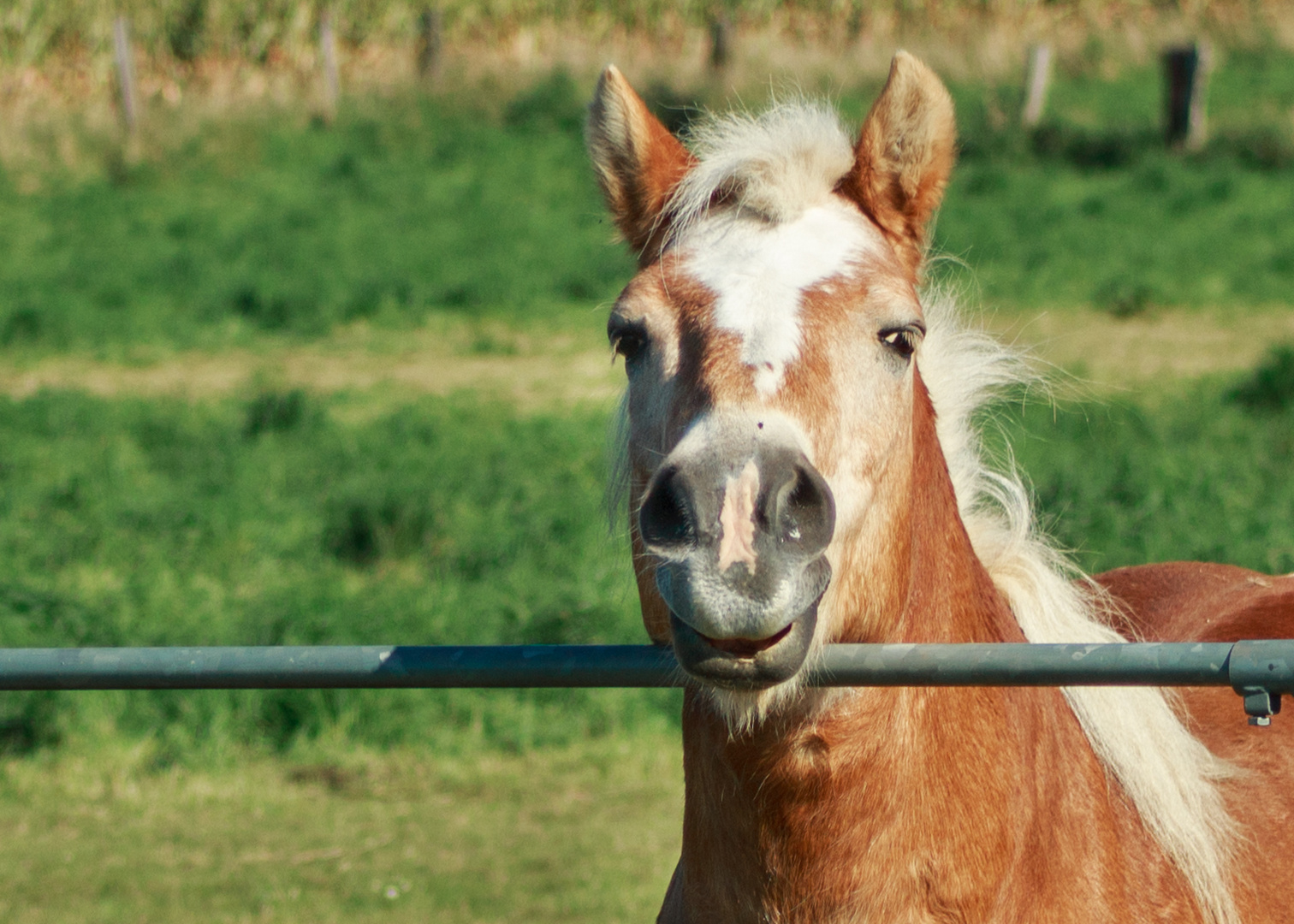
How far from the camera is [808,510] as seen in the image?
1.74 m

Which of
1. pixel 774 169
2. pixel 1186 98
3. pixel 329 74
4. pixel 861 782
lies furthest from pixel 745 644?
pixel 329 74

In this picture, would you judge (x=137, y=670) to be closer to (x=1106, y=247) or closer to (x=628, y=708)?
(x=628, y=708)

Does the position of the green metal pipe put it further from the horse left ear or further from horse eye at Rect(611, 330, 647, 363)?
the horse left ear

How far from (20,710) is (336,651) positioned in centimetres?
375

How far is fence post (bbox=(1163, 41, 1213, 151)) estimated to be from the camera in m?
13.4

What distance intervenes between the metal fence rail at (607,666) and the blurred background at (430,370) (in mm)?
938

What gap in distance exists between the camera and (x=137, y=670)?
2.08m

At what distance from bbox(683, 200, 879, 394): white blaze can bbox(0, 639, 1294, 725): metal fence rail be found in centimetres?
43

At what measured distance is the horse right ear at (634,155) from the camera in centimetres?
235

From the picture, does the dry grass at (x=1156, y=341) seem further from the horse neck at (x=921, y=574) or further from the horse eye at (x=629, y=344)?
the horse eye at (x=629, y=344)

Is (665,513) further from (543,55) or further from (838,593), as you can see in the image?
(543,55)

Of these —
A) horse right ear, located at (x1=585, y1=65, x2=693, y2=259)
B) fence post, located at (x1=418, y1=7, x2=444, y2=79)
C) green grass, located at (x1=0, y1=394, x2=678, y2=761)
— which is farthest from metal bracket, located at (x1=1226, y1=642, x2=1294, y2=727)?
fence post, located at (x1=418, y1=7, x2=444, y2=79)

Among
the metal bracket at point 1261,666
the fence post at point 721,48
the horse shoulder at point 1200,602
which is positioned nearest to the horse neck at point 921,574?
the metal bracket at point 1261,666

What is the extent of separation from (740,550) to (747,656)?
0.56 ft
